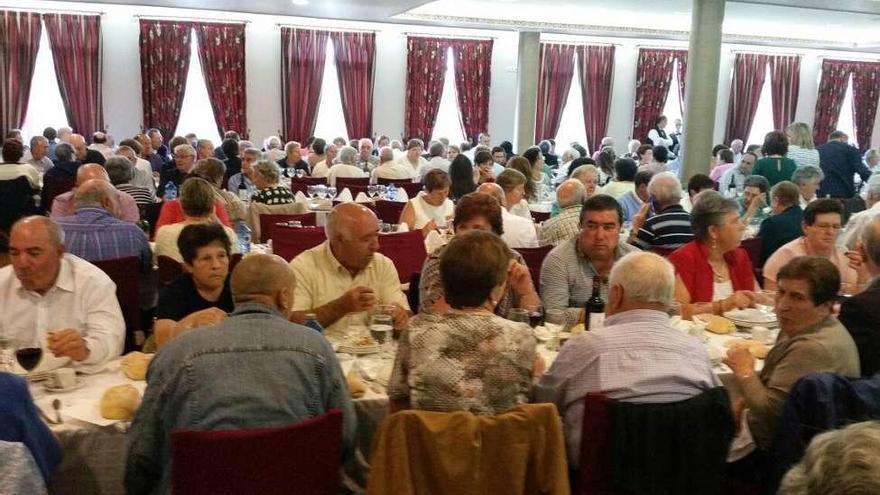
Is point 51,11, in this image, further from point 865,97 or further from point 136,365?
point 865,97

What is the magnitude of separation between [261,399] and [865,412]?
1670 mm

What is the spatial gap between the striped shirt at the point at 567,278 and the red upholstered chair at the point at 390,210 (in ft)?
11.7

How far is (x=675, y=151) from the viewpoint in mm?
16562

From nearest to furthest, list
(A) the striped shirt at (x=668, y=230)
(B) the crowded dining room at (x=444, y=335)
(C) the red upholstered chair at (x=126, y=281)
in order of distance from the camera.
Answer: (B) the crowded dining room at (x=444, y=335) → (C) the red upholstered chair at (x=126, y=281) → (A) the striped shirt at (x=668, y=230)

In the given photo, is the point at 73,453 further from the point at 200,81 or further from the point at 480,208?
the point at 200,81

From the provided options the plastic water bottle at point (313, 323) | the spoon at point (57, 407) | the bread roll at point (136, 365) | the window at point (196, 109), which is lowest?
the spoon at point (57, 407)

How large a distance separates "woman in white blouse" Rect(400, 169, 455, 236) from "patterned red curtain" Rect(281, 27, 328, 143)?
879 cm

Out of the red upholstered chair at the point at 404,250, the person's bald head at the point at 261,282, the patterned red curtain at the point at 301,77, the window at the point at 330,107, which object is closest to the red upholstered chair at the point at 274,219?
the red upholstered chair at the point at 404,250

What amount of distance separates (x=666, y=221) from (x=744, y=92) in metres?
13.9

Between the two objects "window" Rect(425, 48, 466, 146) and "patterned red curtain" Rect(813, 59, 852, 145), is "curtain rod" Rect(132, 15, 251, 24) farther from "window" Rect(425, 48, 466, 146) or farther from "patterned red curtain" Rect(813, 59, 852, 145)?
"patterned red curtain" Rect(813, 59, 852, 145)

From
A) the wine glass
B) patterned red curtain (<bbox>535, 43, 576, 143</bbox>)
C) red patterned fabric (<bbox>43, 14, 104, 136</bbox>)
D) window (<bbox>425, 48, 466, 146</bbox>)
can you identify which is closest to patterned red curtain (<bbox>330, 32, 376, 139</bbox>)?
window (<bbox>425, 48, 466, 146</bbox>)

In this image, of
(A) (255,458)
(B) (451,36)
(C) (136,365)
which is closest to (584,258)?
(C) (136,365)

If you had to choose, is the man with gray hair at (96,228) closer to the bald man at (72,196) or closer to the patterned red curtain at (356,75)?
the bald man at (72,196)

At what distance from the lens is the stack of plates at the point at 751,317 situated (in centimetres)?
387
